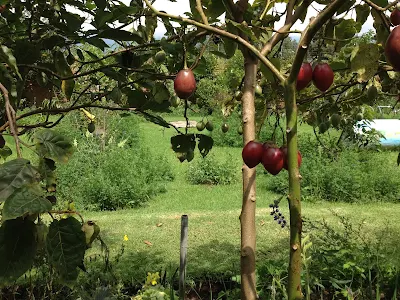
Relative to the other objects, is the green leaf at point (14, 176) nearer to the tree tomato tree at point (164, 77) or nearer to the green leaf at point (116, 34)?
the tree tomato tree at point (164, 77)

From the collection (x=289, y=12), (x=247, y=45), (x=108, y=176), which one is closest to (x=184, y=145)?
(x=289, y=12)

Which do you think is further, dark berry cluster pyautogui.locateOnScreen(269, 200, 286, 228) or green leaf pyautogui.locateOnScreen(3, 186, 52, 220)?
dark berry cluster pyautogui.locateOnScreen(269, 200, 286, 228)

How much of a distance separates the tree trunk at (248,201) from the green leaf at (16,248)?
2.13 feet

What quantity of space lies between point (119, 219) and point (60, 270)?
4615 mm

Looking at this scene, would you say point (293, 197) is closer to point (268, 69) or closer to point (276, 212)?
point (268, 69)

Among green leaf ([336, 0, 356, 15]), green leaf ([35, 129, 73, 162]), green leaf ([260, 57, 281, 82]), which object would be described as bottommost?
green leaf ([35, 129, 73, 162])

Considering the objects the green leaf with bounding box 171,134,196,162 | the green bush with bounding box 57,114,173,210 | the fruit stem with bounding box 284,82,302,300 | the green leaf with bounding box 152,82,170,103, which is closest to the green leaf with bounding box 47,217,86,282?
the fruit stem with bounding box 284,82,302,300

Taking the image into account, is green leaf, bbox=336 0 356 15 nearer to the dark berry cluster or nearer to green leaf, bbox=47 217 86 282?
the dark berry cluster

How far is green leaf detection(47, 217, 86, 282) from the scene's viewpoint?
0.66m

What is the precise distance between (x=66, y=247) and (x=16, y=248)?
7 cm

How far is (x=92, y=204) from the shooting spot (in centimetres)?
599

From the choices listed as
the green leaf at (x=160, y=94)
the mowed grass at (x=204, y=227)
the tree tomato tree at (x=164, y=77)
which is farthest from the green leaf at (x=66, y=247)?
the mowed grass at (x=204, y=227)

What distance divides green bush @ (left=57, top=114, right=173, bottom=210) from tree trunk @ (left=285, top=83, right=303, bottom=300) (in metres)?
5.14

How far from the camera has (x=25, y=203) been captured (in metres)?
0.54
